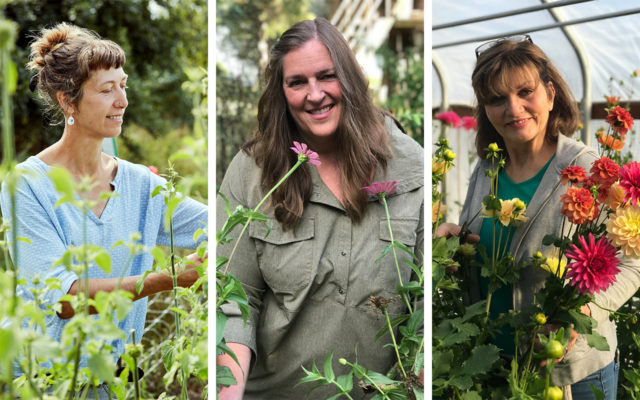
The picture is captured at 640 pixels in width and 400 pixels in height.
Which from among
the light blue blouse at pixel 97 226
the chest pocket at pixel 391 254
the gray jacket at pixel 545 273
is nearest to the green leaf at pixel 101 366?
the light blue blouse at pixel 97 226

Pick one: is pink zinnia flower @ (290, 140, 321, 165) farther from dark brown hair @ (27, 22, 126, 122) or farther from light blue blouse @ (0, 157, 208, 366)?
dark brown hair @ (27, 22, 126, 122)

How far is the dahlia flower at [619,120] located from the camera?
3.96 ft

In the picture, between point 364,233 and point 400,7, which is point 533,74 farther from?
point 400,7

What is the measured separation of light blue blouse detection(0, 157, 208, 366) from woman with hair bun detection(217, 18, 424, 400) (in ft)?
0.43

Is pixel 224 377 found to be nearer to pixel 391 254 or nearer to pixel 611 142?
pixel 391 254

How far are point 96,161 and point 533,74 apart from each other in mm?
889

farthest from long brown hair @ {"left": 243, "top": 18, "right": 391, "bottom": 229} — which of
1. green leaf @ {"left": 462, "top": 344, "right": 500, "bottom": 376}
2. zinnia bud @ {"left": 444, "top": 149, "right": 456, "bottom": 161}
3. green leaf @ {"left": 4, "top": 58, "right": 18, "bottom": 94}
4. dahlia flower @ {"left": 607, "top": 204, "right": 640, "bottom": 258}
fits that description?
green leaf @ {"left": 4, "top": 58, "right": 18, "bottom": 94}

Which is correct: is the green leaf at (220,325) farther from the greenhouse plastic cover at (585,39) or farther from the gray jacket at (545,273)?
the greenhouse plastic cover at (585,39)

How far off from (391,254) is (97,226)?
0.56 metres

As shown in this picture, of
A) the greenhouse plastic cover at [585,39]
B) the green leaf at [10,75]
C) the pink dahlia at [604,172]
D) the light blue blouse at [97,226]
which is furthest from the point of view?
the greenhouse plastic cover at [585,39]

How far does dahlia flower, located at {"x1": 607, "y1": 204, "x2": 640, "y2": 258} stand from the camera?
3.65 feet

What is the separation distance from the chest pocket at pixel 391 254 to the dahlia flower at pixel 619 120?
18.9 inches

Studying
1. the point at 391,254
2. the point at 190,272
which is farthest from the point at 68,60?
the point at 391,254

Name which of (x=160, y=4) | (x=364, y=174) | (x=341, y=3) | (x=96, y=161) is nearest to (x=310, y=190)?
(x=364, y=174)
